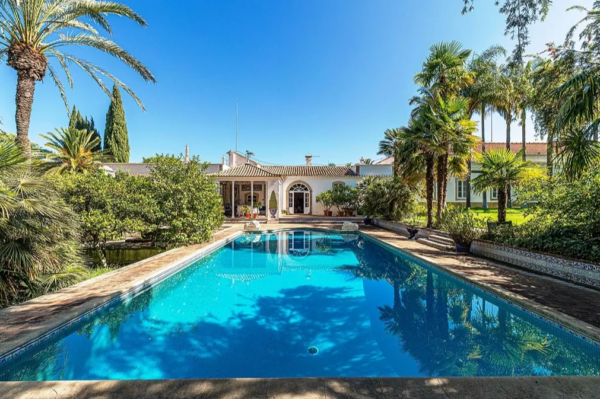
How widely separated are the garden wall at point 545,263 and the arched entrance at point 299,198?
1852 cm

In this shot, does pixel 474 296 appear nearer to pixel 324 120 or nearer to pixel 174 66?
pixel 174 66

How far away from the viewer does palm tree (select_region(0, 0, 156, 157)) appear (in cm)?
756

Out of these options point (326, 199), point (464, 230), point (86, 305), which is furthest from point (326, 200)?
point (86, 305)

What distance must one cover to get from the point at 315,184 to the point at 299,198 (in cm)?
222

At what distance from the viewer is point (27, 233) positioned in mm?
5207

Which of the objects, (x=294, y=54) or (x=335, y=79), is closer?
(x=294, y=54)

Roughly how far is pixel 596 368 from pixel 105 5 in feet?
44.9

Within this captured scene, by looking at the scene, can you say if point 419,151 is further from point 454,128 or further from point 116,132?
point 116,132

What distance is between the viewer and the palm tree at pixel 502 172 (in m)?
9.30

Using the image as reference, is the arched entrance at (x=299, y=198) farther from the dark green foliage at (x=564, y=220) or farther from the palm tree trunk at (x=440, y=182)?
the dark green foliage at (x=564, y=220)

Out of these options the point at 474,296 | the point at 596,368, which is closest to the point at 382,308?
the point at 474,296

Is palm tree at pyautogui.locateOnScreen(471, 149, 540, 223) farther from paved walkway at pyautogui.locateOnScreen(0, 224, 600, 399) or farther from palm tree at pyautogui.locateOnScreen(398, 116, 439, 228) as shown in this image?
paved walkway at pyautogui.locateOnScreen(0, 224, 600, 399)

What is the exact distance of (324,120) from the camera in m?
27.5

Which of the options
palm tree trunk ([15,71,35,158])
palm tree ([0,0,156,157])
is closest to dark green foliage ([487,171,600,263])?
palm tree ([0,0,156,157])
